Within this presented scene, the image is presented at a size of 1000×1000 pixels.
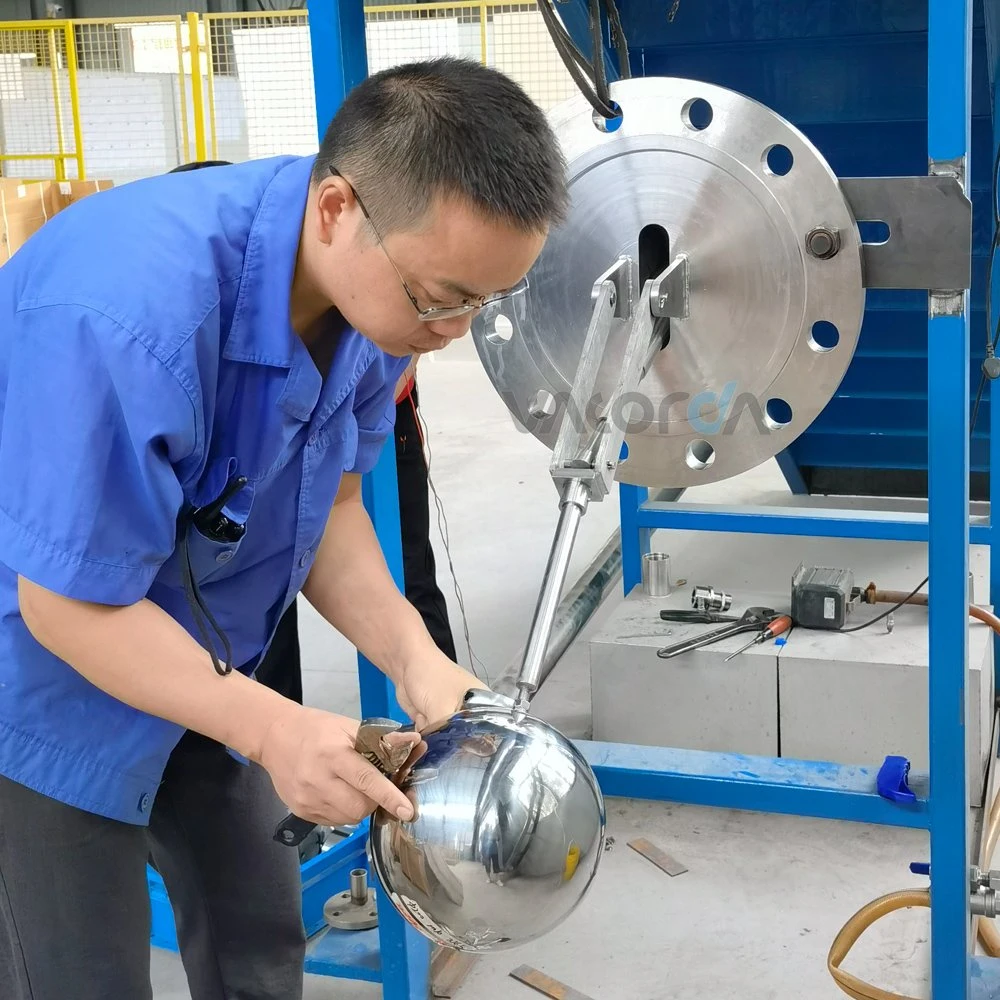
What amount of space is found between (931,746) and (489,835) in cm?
70

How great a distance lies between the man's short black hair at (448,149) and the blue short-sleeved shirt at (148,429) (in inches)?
4.2

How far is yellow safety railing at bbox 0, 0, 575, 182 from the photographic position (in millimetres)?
7645

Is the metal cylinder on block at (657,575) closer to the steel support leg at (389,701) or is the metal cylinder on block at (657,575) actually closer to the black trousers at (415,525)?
the black trousers at (415,525)

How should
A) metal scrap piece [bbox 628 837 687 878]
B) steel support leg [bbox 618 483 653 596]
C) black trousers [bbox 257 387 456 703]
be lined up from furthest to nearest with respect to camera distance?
1. steel support leg [bbox 618 483 653 596]
2. black trousers [bbox 257 387 456 703]
3. metal scrap piece [bbox 628 837 687 878]

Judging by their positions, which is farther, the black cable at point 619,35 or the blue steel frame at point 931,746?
the black cable at point 619,35

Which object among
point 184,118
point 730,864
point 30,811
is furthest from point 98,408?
point 184,118

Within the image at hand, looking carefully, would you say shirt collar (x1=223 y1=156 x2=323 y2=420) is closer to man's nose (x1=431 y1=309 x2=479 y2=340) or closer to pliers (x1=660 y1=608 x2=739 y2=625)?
man's nose (x1=431 y1=309 x2=479 y2=340)

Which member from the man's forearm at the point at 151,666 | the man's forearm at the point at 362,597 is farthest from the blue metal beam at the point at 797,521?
the man's forearm at the point at 151,666

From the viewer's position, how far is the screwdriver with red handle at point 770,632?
239 centimetres

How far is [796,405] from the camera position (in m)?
1.51

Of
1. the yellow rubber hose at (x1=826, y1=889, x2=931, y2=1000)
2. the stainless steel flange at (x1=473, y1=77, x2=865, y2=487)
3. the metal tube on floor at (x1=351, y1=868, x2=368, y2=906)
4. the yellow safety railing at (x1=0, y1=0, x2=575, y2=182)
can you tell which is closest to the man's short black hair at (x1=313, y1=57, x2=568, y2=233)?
the stainless steel flange at (x1=473, y1=77, x2=865, y2=487)

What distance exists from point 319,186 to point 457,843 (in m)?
0.56

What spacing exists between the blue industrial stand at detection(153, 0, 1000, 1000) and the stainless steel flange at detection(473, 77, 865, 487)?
14 centimetres

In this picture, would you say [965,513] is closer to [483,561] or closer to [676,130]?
[676,130]
